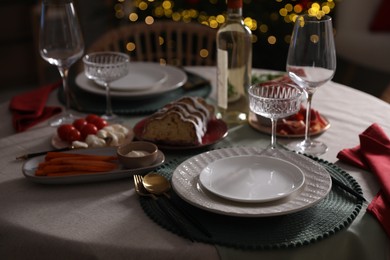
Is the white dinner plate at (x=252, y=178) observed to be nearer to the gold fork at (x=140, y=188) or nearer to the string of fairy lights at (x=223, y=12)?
the gold fork at (x=140, y=188)

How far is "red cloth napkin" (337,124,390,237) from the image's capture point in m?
1.12

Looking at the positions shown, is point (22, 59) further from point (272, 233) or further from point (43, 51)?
point (272, 233)

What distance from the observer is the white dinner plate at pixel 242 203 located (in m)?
1.04

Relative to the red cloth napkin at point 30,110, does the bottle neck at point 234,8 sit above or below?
above

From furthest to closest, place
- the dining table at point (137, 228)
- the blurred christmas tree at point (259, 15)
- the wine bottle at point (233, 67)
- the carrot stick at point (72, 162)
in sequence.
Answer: the blurred christmas tree at point (259, 15), the wine bottle at point (233, 67), the carrot stick at point (72, 162), the dining table at point (137, 228)

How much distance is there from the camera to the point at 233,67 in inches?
59.2

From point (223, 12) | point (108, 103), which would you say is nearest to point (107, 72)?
point (108, 103)

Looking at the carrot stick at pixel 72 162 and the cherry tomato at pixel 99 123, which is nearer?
the carrot stick at pixel 72 162

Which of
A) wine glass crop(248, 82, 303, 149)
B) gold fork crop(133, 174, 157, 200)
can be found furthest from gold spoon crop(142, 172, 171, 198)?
wine glass crop(248, 82, 303, 149)

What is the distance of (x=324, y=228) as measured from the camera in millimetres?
1032

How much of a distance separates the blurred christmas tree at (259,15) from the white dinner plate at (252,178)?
2.21 metres

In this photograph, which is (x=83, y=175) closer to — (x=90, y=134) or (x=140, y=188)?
(x=140, y=188)

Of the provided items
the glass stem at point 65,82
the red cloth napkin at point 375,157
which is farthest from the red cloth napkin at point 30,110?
the red cloth napkin at point 375,157

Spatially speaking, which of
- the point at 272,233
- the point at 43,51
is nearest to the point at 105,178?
the point at 272,233
